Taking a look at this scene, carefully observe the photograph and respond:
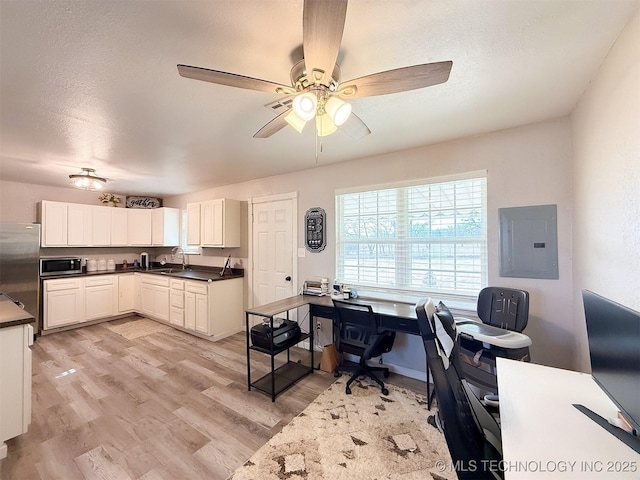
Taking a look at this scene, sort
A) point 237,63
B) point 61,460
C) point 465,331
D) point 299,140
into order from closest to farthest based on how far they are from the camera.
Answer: point 237,63 < point 61,460 < point 465,331 < point 299,140

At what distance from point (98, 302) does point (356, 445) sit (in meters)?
4.96

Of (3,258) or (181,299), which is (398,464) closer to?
(181,299)

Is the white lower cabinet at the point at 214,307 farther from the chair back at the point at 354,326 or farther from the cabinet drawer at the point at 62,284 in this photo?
the chair back at the point at 354,326

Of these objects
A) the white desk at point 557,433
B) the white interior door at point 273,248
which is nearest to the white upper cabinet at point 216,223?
the white interior door at point 273,248

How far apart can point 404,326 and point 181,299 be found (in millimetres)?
3550

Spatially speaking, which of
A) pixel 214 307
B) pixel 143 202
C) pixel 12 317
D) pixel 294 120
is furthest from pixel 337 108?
pixel 143 202

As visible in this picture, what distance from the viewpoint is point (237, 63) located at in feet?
4.77

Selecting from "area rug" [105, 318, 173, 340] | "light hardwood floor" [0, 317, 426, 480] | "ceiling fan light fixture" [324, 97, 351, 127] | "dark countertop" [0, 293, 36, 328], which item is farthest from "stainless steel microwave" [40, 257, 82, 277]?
"ceiling fan light fixture" [324, 97, 351, 127]

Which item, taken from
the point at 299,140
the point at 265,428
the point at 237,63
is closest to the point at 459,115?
the point at 299,140

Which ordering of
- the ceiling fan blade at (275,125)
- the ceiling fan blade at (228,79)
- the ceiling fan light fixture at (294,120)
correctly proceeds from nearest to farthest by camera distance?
the ceiling fan blade at (228,79) → the ceiling fan light fixture at (294,120) → the ceiling fan blade at (275,125)

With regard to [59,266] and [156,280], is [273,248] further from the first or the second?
[59,266]

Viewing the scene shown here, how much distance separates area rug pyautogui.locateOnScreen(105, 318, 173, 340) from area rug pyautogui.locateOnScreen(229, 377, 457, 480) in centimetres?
328

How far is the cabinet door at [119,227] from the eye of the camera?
16.3 feet

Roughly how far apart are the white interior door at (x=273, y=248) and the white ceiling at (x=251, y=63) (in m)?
1.35
